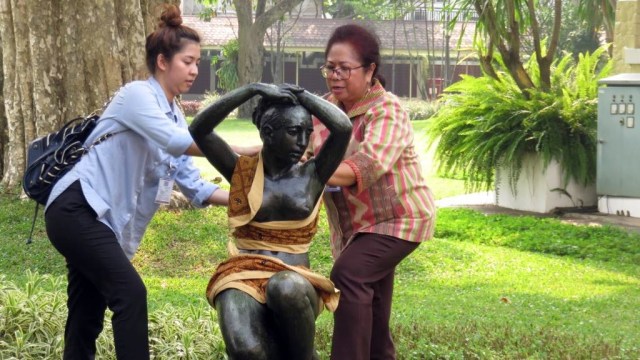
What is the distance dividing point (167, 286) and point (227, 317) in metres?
4.80

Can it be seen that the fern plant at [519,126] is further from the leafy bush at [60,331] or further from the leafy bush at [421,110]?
the leafy bush at [421,110]

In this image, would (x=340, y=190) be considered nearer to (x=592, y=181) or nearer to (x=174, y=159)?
(x=174, y=159)

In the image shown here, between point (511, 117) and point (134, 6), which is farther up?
point (134, 6)

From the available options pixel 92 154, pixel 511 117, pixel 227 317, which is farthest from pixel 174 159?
pixel 511 117

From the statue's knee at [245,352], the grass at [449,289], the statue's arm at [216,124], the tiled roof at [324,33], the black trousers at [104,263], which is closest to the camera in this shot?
the statue's knee at [245,352]

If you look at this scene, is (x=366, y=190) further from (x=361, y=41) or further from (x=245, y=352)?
(x=245, y=352)

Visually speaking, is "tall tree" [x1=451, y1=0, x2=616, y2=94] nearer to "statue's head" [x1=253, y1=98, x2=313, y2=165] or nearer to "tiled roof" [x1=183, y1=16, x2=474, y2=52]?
"statue's head" [x1=253, y1=98, x2=313, y2=165]

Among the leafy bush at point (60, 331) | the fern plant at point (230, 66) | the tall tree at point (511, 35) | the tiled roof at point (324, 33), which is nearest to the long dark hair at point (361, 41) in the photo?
the leafy bush at point (60, 331)

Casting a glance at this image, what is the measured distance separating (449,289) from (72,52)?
14.0 feet

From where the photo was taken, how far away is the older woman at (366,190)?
492 cm

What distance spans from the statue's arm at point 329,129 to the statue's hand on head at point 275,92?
5 cm

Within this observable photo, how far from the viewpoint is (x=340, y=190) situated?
507 centimetres

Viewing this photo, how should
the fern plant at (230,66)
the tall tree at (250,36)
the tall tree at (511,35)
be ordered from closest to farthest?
the tall tree at (511,35) < the tall tree at (250,36) < the fern plant at (230,66)

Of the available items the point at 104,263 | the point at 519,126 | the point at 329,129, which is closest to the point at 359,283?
the point at 329,129
